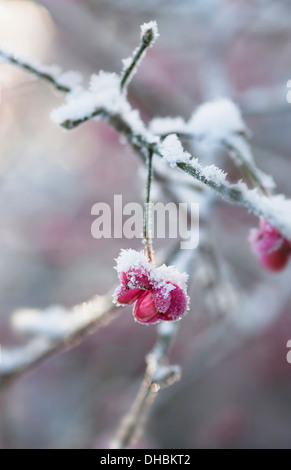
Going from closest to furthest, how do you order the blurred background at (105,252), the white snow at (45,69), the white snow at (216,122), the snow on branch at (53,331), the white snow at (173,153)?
the white snow at (173,153) < the white snow at (45,69) < the white snow at (216,122) < the snow on branch at (53,331) < the blurred background at (105,252)

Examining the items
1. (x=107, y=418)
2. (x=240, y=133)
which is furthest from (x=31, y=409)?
Result: (x=240, y=133)

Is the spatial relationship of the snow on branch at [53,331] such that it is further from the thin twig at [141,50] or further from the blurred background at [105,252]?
the blurred background at [105,252]

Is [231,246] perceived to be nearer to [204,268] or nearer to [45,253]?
[204,268]

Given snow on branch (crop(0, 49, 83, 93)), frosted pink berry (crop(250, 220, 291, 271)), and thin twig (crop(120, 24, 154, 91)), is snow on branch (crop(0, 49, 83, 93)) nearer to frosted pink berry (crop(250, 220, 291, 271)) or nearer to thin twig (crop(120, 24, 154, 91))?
thin twig (crop(120, 24, 154, 91))

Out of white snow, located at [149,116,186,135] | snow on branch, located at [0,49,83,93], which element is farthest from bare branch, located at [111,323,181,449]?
snow on branch, located at [0,49,83,93]

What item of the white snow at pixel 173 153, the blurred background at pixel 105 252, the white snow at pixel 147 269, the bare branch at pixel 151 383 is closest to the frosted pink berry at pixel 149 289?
the white snow at pixel 147 269
